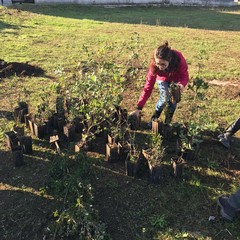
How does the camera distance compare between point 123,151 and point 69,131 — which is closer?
point 123,151

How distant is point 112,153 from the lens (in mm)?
4059

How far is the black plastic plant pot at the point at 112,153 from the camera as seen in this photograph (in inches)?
159

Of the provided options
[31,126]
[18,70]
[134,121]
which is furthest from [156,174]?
[18,70]

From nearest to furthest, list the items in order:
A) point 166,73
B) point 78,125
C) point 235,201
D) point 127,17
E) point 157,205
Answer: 1. point 235,201
2. point 157,205
3. point 166,73
4. point 78,125
5. point 127,17

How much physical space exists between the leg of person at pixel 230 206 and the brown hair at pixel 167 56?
1795 mm

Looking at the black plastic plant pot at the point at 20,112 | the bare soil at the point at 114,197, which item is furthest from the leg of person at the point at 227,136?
the black plastic plant pot at the point at 20,112

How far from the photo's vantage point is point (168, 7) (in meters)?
23.0

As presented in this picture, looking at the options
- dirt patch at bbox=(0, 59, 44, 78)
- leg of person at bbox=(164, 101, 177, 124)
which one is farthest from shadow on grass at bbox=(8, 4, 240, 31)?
leg of person at bbox=(164, 101, 177, 124)

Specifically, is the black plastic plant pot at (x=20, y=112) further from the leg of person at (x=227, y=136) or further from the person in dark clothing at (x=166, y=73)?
the leg of person at (x=227, y=136)

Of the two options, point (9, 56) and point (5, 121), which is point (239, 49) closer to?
point (9, 56)

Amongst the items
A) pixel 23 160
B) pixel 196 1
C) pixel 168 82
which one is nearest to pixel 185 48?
pixel 168 82

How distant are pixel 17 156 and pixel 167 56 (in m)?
2.27

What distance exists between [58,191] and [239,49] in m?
8.79

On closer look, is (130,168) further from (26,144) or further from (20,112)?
(20,112)
